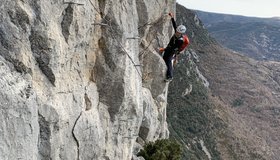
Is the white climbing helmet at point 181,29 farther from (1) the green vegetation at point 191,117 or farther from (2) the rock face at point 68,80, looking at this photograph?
(1) the green vegetation at point 191,117

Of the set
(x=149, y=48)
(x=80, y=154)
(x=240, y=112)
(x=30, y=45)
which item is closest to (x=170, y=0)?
(x=149, y=48)

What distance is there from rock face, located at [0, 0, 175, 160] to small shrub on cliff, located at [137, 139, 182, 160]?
16.4 feet

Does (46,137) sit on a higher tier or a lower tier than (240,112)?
higher

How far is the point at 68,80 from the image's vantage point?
12.0 metres

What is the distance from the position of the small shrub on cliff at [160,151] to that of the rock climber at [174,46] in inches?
131

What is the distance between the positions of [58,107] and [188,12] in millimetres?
127696

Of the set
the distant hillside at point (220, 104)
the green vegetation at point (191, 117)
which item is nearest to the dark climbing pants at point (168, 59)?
the distant hillside at point (220, 104)

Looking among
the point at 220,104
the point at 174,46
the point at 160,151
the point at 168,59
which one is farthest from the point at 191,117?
the point at 174,46

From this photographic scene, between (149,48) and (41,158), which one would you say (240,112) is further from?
(41,158)

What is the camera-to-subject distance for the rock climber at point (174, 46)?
64.6 feet

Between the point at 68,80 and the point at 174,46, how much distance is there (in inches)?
356

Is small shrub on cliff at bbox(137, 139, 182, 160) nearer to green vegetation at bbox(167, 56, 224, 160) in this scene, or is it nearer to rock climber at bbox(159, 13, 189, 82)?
rock climber at bbox(159, 13, 189, 82)

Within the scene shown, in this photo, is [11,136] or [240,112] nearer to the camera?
[11,136]

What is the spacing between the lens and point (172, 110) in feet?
262
